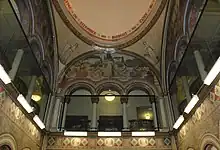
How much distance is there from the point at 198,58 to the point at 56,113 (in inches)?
226

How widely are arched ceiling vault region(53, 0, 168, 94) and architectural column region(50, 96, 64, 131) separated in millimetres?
1707

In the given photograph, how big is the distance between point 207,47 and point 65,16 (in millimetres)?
5988

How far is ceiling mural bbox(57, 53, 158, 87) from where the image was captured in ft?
31.9

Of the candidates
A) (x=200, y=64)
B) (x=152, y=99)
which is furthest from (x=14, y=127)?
(x=152, y=99)

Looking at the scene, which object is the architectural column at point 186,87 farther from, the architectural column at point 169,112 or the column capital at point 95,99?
the column capital at point 95,99

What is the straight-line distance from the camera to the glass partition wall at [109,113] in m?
8.34

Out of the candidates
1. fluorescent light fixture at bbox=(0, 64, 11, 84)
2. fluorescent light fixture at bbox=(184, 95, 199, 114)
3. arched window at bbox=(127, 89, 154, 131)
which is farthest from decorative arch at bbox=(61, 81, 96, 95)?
fluorescent light fixture at bbox=(0, 64, 11, 84)

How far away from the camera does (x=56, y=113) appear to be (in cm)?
845

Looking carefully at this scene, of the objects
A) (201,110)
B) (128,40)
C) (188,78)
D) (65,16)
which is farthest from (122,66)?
(201,110)

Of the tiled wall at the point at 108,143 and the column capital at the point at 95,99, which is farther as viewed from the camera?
the column capital at the point at 95,99

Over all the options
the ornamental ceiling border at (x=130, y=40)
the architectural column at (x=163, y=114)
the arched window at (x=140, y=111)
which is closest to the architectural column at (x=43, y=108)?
the ornamental ceiling border at (x=130, y=40)

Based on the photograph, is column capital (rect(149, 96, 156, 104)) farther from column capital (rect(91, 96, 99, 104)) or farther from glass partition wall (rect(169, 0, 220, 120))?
column capital (rect(91, 96, 99, 104))

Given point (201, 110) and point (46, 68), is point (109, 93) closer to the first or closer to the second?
point (46, 68)

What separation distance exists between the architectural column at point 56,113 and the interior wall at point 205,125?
4.69 meters
